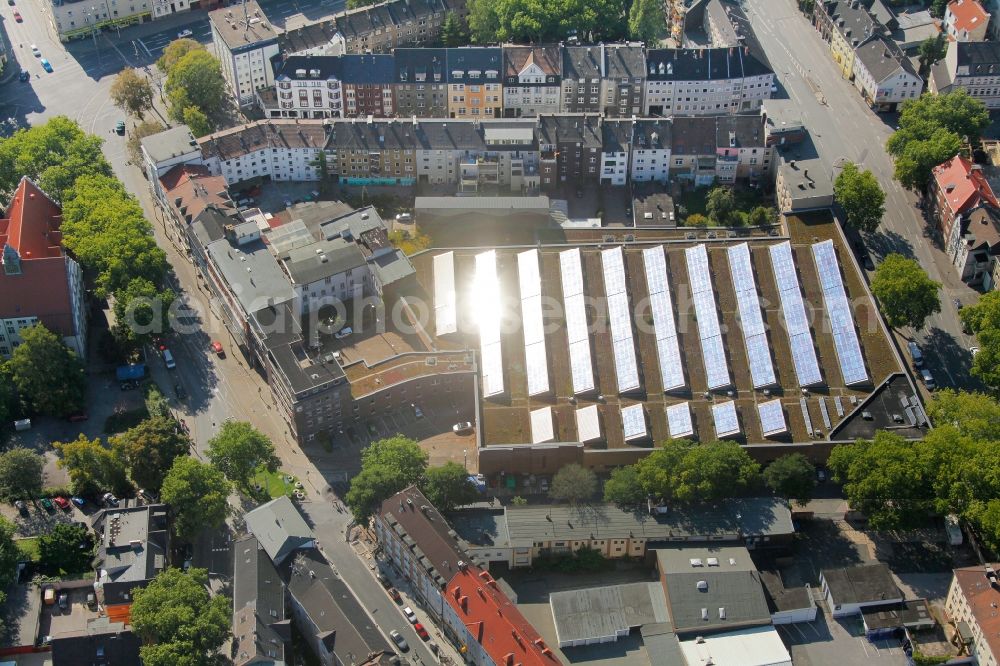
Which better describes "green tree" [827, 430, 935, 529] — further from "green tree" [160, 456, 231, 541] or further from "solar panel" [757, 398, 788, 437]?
"green tree" [160, 456, 231, 541]

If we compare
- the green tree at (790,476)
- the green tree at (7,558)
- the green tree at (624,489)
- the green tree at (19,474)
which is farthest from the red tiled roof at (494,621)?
the green tree at (19,474)

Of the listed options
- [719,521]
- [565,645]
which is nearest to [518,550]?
[565,645]

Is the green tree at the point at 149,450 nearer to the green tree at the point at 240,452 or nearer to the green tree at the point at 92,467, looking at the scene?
the green tree at the point at 92,467

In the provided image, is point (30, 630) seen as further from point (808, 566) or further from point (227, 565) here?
point (808, 566)

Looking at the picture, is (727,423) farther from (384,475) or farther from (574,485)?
(384,475)

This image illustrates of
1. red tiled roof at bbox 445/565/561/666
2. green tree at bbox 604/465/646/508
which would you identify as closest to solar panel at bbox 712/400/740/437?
green tree at bbox 604/465/646/508

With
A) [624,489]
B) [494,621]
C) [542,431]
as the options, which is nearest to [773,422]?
[624,489]
